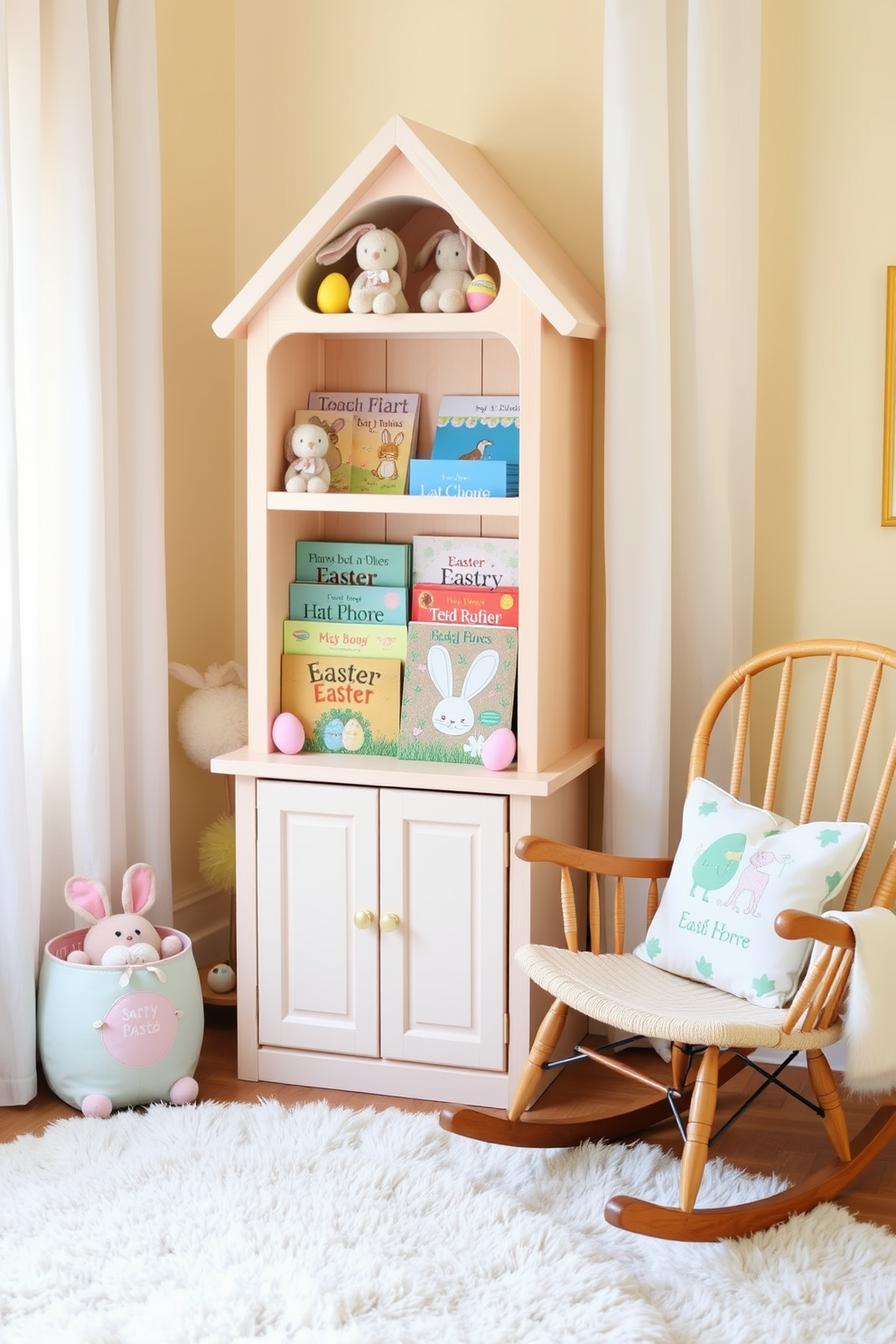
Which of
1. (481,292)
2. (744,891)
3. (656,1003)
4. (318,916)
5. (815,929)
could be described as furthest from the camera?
(318,916)

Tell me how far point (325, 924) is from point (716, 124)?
1.70 metres

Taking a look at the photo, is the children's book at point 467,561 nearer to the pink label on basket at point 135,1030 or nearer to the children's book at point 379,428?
the children's book at point 379,428

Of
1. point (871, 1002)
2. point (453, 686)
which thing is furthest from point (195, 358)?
point (871, 1002)

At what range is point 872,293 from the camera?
8.80ft

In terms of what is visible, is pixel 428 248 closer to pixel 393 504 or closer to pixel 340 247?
pixel 340 247

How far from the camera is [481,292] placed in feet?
8.33

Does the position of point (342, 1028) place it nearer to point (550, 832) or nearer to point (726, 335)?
point (550, 832)

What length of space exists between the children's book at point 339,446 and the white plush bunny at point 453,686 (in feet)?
1.38

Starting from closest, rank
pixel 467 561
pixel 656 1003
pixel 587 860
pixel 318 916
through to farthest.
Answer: pixel 656 1003 → pixel 587 860 → pixel 318 916 → pixel 467 561

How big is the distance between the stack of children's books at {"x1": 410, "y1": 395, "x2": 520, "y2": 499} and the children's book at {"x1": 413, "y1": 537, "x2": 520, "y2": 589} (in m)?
0.13

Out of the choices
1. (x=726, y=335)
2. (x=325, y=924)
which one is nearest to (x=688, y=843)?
(x=325, y=924)

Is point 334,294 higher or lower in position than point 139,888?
higher

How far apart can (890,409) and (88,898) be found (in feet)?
5.98

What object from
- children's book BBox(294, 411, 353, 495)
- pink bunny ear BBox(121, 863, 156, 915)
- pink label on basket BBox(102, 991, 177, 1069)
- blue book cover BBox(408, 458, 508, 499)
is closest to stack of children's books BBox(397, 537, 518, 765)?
blue book cover BBox(408, 458, 508, 499)
